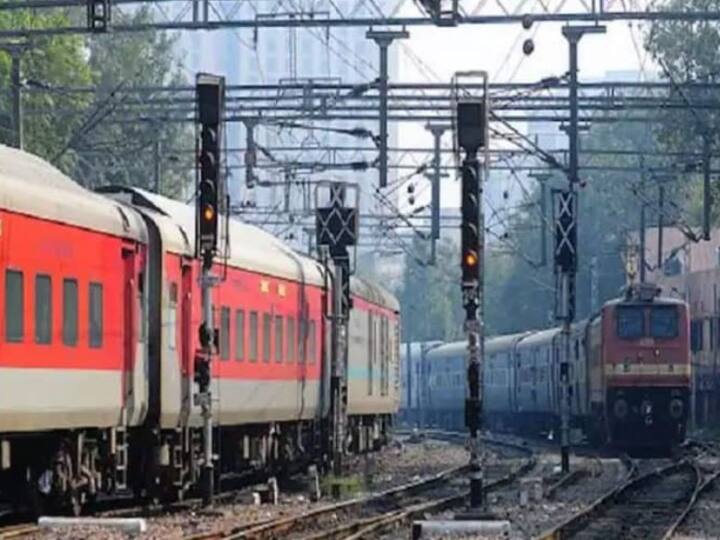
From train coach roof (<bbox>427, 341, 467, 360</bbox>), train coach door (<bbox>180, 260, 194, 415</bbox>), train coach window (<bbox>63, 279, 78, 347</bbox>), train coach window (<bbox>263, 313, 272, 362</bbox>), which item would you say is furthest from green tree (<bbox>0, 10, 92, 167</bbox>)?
train coach window (<bbox>63, 279, 78, 347</bbox>)

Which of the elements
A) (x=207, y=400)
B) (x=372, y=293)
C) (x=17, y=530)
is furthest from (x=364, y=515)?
(x=372, y=293)

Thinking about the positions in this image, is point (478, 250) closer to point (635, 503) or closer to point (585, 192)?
point (635, 503)

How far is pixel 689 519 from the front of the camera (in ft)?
87.9

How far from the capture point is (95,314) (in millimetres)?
23094

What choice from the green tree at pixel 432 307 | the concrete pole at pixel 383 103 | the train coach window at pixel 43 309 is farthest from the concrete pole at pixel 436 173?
the green tree at pixel 432 307

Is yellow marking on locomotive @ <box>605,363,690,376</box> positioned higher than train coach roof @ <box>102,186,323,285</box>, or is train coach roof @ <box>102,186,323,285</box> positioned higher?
train coach roof @ <box>102,186,323,285</box>

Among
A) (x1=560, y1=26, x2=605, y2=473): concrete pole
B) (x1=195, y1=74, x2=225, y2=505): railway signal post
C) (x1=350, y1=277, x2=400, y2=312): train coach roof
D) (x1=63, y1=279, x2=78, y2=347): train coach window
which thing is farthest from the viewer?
(x1=350, y1=277, x2=400, y2=312): train coach roof

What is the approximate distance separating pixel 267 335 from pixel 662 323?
1730cm

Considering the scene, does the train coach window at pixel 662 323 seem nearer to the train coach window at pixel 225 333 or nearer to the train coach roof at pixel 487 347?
the train coach window at pixel 225 333

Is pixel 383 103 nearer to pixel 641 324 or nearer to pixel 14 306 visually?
pixel 641 324

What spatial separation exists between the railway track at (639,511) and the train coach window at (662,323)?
9.29 m

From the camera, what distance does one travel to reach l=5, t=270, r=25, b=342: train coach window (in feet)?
66.3

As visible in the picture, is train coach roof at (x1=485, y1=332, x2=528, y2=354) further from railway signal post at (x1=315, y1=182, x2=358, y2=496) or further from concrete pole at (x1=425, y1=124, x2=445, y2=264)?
railway signal post at (x1=315, y1=182, x2=358, y2=496)

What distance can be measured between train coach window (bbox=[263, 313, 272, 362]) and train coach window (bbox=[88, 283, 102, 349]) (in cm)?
928
